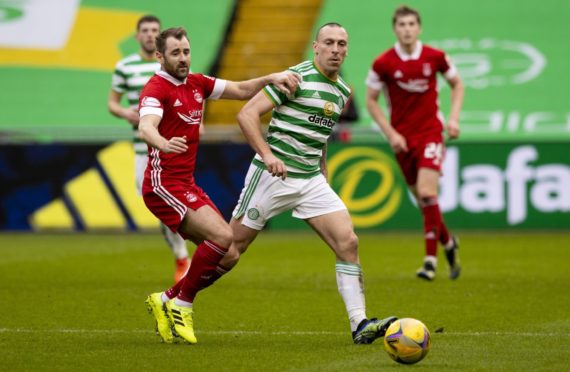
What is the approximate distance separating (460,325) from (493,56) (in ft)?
51.4

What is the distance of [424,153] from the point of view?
11898mm

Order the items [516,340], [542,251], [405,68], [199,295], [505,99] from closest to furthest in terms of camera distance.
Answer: [516,340] < [199,295] < [405,68] < [542,251] < [505,99]

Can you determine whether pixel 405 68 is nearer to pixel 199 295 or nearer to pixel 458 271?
pixel 458 271

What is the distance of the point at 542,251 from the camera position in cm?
1512

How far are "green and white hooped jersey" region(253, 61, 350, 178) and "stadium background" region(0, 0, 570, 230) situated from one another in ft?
32.9

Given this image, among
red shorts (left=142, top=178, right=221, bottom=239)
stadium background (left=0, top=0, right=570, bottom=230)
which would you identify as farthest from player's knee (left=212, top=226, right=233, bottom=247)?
stadium background (left=0, top=0, right=570, bottom=230)

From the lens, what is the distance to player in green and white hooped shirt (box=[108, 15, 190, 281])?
1150 cm

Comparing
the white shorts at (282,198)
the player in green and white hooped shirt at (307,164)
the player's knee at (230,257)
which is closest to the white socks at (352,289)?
the player in green and white hooped shirt at (307,164)

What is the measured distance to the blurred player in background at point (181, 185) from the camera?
7.91m

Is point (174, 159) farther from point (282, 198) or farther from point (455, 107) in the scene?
point (455, 107)

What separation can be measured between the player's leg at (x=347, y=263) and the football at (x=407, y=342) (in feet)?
2.25

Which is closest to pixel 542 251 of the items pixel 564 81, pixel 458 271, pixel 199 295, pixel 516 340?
pixel 458 271

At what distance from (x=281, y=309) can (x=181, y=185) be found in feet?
6.75

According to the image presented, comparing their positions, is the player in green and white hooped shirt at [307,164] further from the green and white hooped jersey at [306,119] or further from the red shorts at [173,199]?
the red shorts at [173,199]
